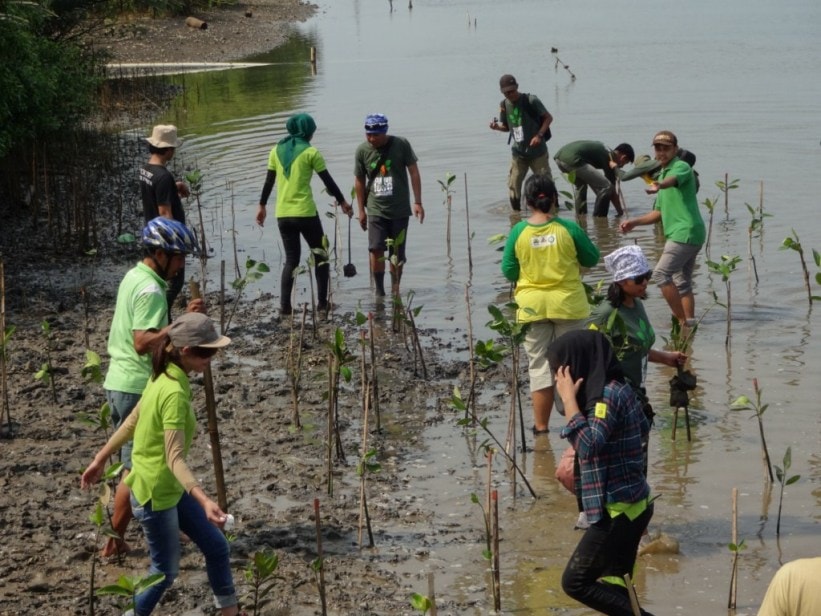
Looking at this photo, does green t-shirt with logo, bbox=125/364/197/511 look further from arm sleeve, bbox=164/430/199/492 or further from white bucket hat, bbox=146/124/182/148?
white bucket hat, bbox=146/124/182/148

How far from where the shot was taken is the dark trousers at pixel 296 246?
11.6 metres

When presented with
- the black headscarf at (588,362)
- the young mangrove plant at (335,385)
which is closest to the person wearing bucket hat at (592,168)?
the young mangrove plant at (335,385)

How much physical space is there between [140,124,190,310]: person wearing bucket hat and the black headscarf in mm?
4704

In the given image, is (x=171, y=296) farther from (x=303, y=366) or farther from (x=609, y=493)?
(x=609, y=493)

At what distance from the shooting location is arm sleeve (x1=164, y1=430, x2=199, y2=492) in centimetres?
540

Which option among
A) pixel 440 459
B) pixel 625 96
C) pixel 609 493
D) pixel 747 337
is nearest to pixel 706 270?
pixel 747 337

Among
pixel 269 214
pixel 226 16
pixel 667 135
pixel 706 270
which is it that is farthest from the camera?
pixel 226 16

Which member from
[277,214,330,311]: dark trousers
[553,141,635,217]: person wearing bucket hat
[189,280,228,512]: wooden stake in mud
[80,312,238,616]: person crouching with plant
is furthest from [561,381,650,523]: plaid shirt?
[553,141,635,217]: person wearing bucket hat

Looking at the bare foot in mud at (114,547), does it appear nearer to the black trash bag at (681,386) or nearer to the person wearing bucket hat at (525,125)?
the black trash bag at (681,386)

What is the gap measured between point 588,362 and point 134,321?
7.57 ft

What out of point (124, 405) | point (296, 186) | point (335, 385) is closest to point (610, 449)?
point (124, 405)

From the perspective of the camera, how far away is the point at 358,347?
35.8 ft

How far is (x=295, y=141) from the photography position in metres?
11.4

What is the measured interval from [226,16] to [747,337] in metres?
41.0
